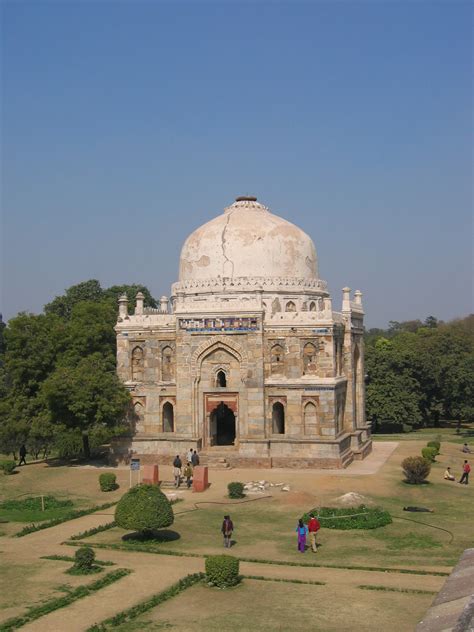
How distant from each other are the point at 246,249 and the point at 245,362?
19.9 feet

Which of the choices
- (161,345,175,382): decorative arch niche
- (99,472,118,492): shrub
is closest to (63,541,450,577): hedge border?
(99,472,118,492): shrub

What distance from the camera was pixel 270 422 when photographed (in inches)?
1341

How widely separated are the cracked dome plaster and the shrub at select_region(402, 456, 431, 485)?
11.8 m

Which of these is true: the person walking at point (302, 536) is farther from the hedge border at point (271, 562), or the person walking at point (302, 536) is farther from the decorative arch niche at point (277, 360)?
the decorative arch niche at point (277, 360)

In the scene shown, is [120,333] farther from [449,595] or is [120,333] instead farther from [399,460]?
[449,595]

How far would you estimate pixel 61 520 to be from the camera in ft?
80.7

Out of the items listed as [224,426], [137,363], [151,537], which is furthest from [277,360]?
[151,537]

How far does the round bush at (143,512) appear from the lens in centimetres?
2114

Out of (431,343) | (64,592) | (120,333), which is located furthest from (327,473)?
(431,343)

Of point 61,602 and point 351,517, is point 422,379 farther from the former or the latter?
point 61,602

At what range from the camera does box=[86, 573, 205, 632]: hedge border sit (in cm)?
1521

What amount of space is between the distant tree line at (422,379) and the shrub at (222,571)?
33.2 m

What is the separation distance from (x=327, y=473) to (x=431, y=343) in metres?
26.2

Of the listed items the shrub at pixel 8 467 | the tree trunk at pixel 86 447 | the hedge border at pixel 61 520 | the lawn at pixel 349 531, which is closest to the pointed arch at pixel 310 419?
the lawn at pixel 349 531
